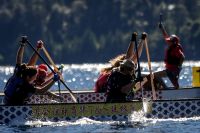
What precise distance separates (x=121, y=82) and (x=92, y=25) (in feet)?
479

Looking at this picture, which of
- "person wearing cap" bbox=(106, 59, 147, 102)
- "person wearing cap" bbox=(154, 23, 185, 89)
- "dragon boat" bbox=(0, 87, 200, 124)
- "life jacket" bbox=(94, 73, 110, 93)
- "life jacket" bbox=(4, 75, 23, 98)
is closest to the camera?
"dragon boat" bbox=(0, 87, 200, 124)

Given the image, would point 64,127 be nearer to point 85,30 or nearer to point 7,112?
point 7,112

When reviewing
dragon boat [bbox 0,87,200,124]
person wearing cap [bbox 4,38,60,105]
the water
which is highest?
person wearing cap [bbox 4,38,60,105]

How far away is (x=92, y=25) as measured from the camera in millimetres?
176875

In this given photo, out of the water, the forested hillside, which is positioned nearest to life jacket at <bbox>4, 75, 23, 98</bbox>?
the water

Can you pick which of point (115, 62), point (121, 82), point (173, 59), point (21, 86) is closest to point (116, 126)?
point (121, 82)

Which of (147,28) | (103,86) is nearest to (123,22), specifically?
(147,28)

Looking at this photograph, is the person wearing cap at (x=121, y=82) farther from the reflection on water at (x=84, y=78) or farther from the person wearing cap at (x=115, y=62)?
the reflection on water at (x=84, y=78)

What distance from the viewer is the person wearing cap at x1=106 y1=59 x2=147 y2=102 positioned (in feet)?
101

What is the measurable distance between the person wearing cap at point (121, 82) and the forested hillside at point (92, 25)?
111m

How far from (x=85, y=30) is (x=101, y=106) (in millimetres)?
142921

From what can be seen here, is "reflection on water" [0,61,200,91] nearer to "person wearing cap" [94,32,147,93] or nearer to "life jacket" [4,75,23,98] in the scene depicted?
"person wearing cap" [94,32,147,93]

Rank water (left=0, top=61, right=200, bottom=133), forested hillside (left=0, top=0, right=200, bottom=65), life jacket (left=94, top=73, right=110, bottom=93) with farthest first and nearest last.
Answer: forested hillside (left=0, top=0, right=200, bottom=65)
life jacket (left=94, top=73, right=110, bottom=93)
water (left=0, top=61, right=200, bottom=133)

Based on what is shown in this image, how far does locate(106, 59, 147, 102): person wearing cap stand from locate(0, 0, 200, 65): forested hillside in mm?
110911
